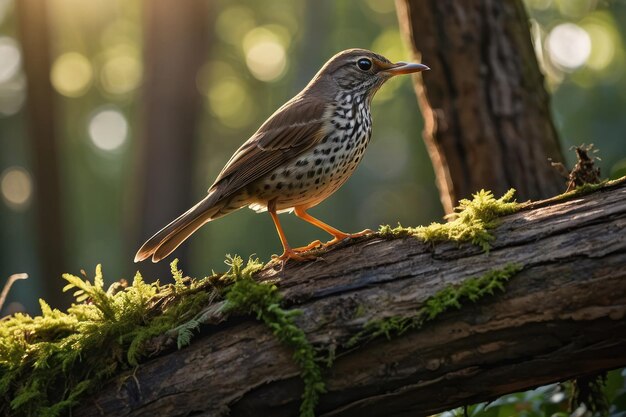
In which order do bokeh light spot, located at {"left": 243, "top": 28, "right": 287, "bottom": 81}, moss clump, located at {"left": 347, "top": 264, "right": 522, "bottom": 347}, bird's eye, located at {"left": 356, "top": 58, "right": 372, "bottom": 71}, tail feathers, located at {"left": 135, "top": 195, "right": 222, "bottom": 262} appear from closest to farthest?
moss clump, located at {"left": 347, "top": 264, "right": 522, "bottom": 347} → tail feathers, located at {"left": 135, "top": 195, "right": 222, "bottom": 262} → bird's eye, located at {"left": 356, "top": 58, "right": 372, "bottom": 71} → bokeh light spot, located at {"left": 243, "top": 28, "right": 287, "bottom": 81}

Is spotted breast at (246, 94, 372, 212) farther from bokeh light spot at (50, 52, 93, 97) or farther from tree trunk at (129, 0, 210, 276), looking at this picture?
bokeh light spot at (50, 52, 93, 97)

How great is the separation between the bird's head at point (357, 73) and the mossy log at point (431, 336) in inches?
83.7

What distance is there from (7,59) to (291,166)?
24030 mm

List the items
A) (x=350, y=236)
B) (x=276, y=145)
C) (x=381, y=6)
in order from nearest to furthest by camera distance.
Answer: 1. (x=350, y=236)
2. (x=276, y=145)
3. (x=381, y=6)

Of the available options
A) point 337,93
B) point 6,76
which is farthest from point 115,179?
point 337,93

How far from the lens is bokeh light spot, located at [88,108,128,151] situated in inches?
1348

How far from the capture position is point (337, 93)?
5.71 m

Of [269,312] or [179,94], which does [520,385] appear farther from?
[179,94]

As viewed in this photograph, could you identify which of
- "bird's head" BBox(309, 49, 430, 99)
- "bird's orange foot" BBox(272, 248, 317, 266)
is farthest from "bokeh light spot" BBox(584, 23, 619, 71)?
"bird's orange foot" BBox(272, 248, 317, 266)

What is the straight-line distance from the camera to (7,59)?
26.4 metres

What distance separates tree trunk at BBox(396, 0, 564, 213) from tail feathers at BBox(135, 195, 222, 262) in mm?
2055

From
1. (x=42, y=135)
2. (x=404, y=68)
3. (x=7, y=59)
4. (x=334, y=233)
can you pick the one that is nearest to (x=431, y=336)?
(x=334, y=233)

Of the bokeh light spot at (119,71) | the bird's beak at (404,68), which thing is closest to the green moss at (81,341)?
the bird's beak at (404,68)

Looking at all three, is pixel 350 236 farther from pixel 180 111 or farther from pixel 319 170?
pixel 180 111
